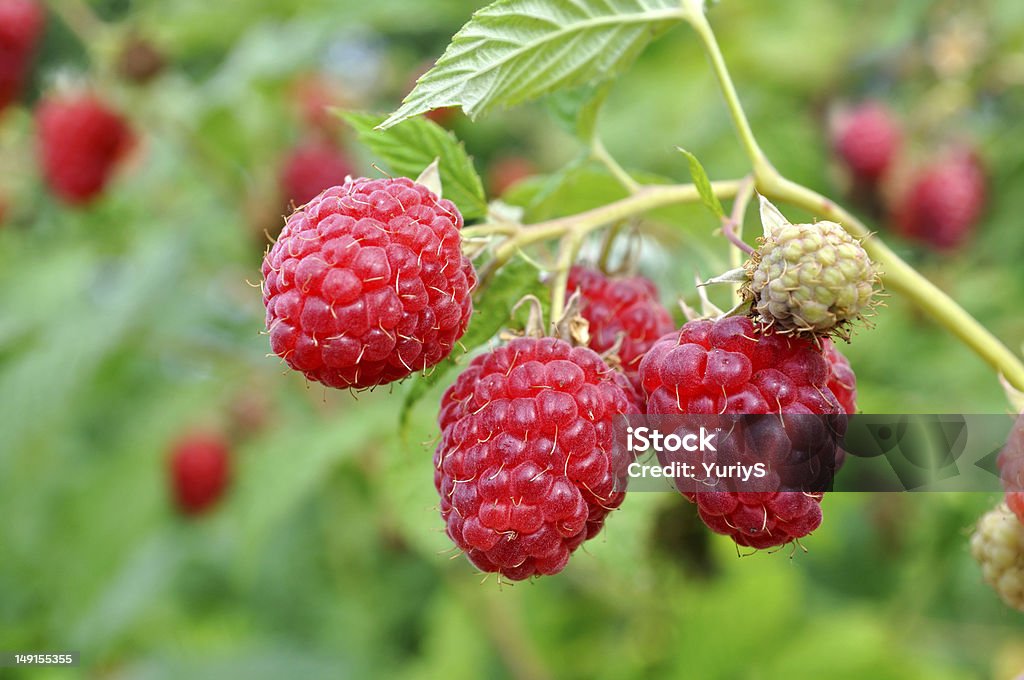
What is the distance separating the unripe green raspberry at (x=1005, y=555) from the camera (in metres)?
1.32

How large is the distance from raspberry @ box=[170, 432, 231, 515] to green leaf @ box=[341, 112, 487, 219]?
328cm

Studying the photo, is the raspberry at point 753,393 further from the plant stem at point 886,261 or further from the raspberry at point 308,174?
the raspberry at point 308,174

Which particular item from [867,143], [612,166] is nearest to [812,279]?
[612,166]

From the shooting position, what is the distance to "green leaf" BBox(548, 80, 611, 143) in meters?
1.60

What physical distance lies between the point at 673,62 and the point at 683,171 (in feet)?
3.92

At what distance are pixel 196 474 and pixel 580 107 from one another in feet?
11.1

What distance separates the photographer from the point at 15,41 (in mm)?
4121

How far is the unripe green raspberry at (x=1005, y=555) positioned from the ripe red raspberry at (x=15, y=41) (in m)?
4.35

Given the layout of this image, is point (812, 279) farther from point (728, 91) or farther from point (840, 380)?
point (728, 91)

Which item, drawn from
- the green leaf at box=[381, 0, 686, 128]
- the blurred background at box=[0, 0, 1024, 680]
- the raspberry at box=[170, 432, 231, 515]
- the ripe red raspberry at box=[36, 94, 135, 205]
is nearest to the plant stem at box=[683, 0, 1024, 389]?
the green leaf at box=[381, 0, 686, 128]

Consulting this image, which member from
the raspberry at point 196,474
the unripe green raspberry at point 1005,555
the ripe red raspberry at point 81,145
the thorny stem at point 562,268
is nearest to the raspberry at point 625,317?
the thorny stem at point 562,268

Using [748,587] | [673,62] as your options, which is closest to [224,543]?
[748,587]

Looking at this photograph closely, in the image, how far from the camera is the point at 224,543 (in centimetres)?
473

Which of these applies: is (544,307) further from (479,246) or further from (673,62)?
(673,62)
